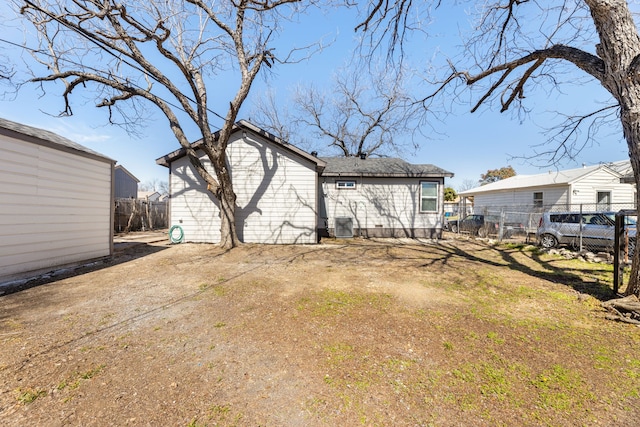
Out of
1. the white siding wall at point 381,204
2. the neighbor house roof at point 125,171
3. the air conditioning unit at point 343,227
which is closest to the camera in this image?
the air conditioning unit at point 343,227

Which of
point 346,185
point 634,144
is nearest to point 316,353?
point 634,144

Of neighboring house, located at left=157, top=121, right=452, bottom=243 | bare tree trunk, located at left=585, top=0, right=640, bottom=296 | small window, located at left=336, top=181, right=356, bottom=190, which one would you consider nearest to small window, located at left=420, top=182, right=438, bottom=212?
small window, located at left=336, top=181, right=356, bottom=190

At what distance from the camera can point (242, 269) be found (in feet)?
21.2

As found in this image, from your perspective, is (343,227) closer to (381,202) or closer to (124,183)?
(381,202)

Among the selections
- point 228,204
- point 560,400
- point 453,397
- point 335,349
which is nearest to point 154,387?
point 335,349

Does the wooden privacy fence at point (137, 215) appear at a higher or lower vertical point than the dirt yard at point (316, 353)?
higher

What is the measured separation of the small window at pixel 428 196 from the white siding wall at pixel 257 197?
542 cm

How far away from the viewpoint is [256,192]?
10.0 m

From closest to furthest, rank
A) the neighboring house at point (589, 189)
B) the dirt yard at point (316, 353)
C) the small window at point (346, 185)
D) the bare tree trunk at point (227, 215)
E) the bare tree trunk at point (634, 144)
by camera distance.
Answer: the dirt yard at point (316, 353) < the bare tree trunk at point (634, 144) < the bare tree trunk at point (227, 215) < the small window at point (346, 185) < the neighboring house at point (589, 189)

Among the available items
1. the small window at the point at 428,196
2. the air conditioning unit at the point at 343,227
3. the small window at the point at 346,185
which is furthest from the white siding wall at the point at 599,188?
the air conditioning unit at the point at 343,227

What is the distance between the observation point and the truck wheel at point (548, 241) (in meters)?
9.50

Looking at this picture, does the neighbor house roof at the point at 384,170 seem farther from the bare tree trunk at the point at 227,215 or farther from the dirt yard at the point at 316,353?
the dirt yard at the point at 316,353

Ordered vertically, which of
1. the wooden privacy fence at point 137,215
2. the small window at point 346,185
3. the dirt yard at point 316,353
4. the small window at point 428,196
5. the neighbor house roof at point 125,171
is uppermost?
the neighbor house roof at point 125,171

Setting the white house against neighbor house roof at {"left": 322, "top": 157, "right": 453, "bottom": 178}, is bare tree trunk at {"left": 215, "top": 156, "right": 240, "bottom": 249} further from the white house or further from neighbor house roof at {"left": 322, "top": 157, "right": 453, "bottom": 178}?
neighbor house roof at {"left": 322, "top": 157, "right": 453, "bottom": 178}
